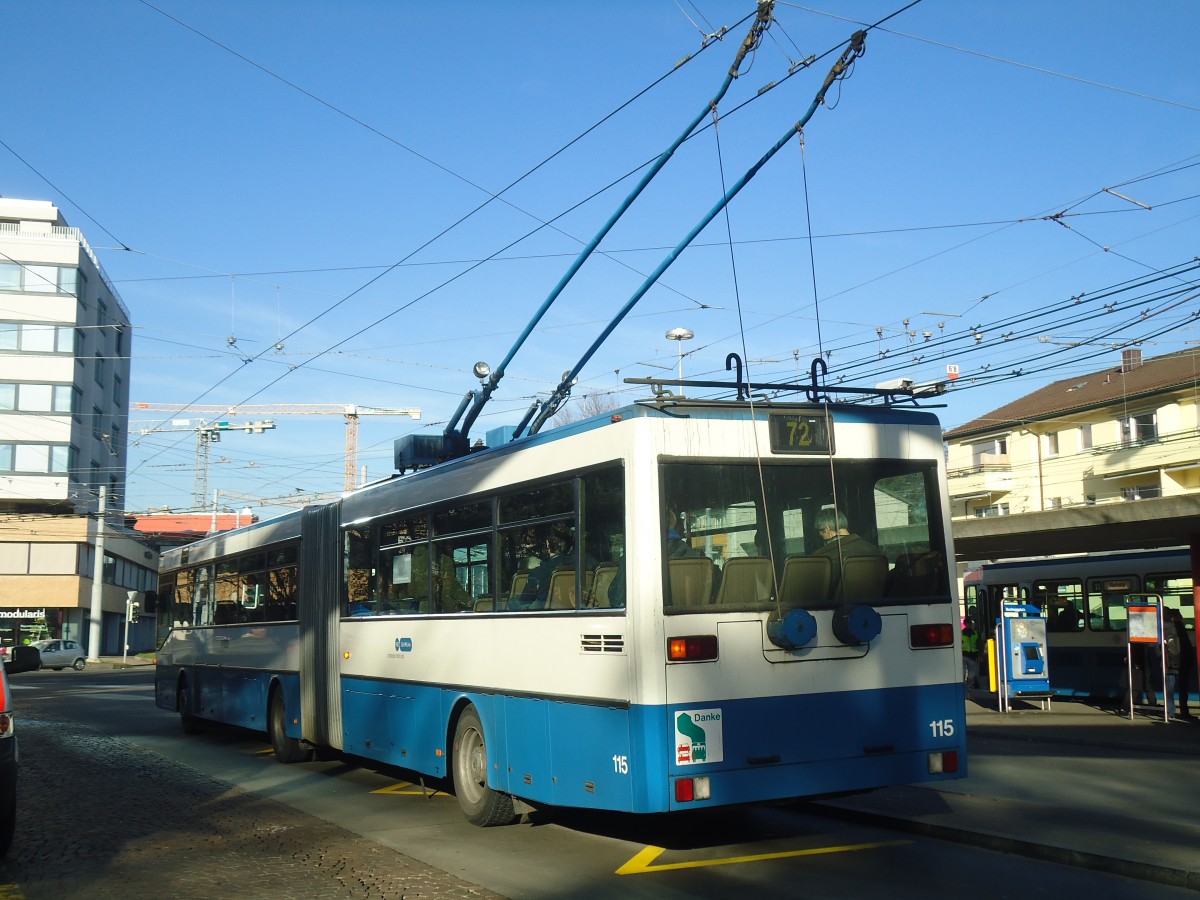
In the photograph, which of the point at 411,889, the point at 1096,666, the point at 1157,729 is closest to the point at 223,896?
the point at 411,889

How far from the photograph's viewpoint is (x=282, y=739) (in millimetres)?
15758

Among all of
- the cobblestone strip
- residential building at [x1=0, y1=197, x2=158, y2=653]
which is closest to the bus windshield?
the cobblestone strip

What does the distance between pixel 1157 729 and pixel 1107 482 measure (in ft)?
103

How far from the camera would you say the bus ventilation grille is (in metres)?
8.19

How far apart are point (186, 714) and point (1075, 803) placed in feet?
48.9

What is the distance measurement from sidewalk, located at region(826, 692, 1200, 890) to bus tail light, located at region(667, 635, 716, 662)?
9.12ft

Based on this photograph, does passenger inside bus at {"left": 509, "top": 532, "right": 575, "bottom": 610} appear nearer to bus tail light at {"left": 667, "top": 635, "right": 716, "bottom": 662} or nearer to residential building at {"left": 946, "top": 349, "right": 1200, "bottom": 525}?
bus tail light at {"left": 667, "top": 635, "right": 716, "bottom": 662}

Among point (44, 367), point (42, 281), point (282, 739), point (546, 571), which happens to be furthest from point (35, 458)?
point (546, 571)

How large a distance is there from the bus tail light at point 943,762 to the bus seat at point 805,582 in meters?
1.50

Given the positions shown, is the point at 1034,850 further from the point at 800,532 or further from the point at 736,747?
the point at 800,532

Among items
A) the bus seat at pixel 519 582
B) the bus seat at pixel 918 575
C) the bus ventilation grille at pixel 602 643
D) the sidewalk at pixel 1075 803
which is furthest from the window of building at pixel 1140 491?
the bus ventilation grille at pixel 602 643

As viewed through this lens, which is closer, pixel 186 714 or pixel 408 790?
pixel 408 790

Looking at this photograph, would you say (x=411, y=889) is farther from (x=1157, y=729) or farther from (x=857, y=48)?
(x=1157, y=729)

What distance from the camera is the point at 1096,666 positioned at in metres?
23.8
